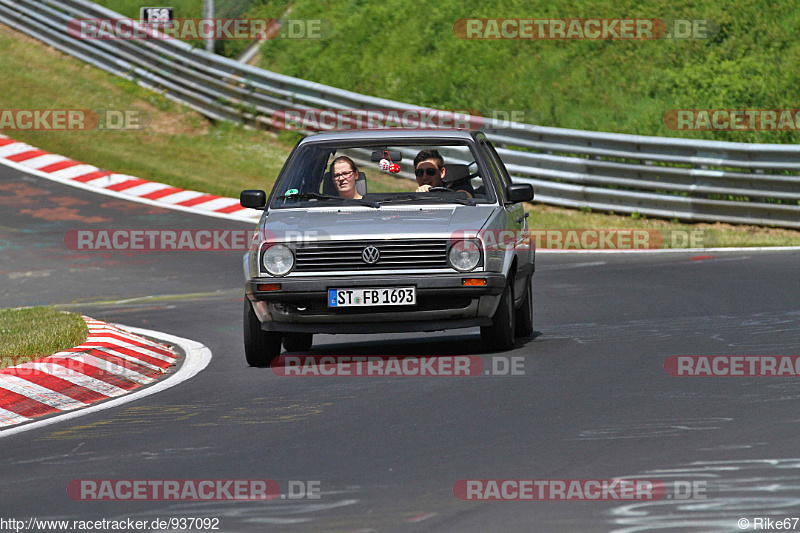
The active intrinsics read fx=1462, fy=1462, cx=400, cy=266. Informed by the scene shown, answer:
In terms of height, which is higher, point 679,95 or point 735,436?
point 679,95

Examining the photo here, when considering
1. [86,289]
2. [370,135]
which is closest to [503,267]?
[370,135]

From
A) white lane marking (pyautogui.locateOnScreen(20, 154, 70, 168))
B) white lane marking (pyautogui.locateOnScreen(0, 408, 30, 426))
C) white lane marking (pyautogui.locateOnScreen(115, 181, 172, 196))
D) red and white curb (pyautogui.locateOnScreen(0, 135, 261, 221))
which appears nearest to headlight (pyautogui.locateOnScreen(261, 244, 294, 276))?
white lane marking (pyautogui.locateOnScreen(0, 408, 30, 426))

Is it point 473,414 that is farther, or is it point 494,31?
point 494,31

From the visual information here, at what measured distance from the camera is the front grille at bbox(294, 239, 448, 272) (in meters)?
9.85

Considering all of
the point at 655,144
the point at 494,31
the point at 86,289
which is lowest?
the point at 86,289

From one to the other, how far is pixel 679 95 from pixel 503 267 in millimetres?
13713

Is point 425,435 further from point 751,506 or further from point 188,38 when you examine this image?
point 188,38

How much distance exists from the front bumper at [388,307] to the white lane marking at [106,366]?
1.05 m

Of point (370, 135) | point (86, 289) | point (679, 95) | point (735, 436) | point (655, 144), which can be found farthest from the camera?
point (679, 95)

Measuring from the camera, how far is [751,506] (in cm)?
560

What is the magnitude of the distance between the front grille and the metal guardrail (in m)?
10.0

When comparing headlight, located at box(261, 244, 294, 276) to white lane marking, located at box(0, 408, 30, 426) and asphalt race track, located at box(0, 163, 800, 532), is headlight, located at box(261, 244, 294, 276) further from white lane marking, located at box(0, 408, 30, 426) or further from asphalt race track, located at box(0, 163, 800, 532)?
white lane marking, located at box(0, 408, 30, 426)

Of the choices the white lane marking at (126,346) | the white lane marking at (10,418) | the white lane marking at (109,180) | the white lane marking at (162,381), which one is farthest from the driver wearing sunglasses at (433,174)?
the white lane marking at (109,180)

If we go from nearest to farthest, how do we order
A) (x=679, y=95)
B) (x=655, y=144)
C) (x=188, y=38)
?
(x=655, y=144), (x=679, y=95), (x=188, y=38)
